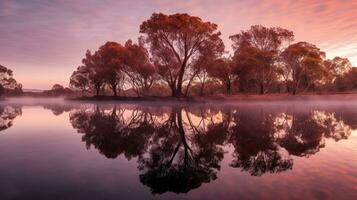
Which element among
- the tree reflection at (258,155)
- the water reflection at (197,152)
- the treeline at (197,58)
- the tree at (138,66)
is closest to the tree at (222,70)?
the treeline at (197,58)

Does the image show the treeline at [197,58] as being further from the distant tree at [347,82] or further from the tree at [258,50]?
the distant tree at [347,82]

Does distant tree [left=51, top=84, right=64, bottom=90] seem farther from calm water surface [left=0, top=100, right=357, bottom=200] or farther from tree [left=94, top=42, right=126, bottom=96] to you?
calm water surface [left=0, top=100, right=357, bottom=200]

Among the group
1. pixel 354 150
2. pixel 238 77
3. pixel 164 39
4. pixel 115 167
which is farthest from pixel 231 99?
pixel 115 167

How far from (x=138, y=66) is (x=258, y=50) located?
2898 centimetres

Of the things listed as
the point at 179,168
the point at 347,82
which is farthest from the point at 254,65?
the point at 179,168

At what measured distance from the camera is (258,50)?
58375mm

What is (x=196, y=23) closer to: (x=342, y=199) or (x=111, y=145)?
(x=111, y=145)

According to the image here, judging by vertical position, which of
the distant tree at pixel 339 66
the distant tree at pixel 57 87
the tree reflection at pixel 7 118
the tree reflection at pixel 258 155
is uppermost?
the distant tree at pixel 339 66

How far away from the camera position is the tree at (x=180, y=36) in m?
48.0

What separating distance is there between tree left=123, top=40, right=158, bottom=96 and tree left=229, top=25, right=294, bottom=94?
22374 mm

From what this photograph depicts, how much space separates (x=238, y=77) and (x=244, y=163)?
210 feet

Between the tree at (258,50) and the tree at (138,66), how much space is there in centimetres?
2237

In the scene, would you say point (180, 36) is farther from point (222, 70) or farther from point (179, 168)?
point (179, 168)

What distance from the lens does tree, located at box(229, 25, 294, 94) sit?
57.9m
